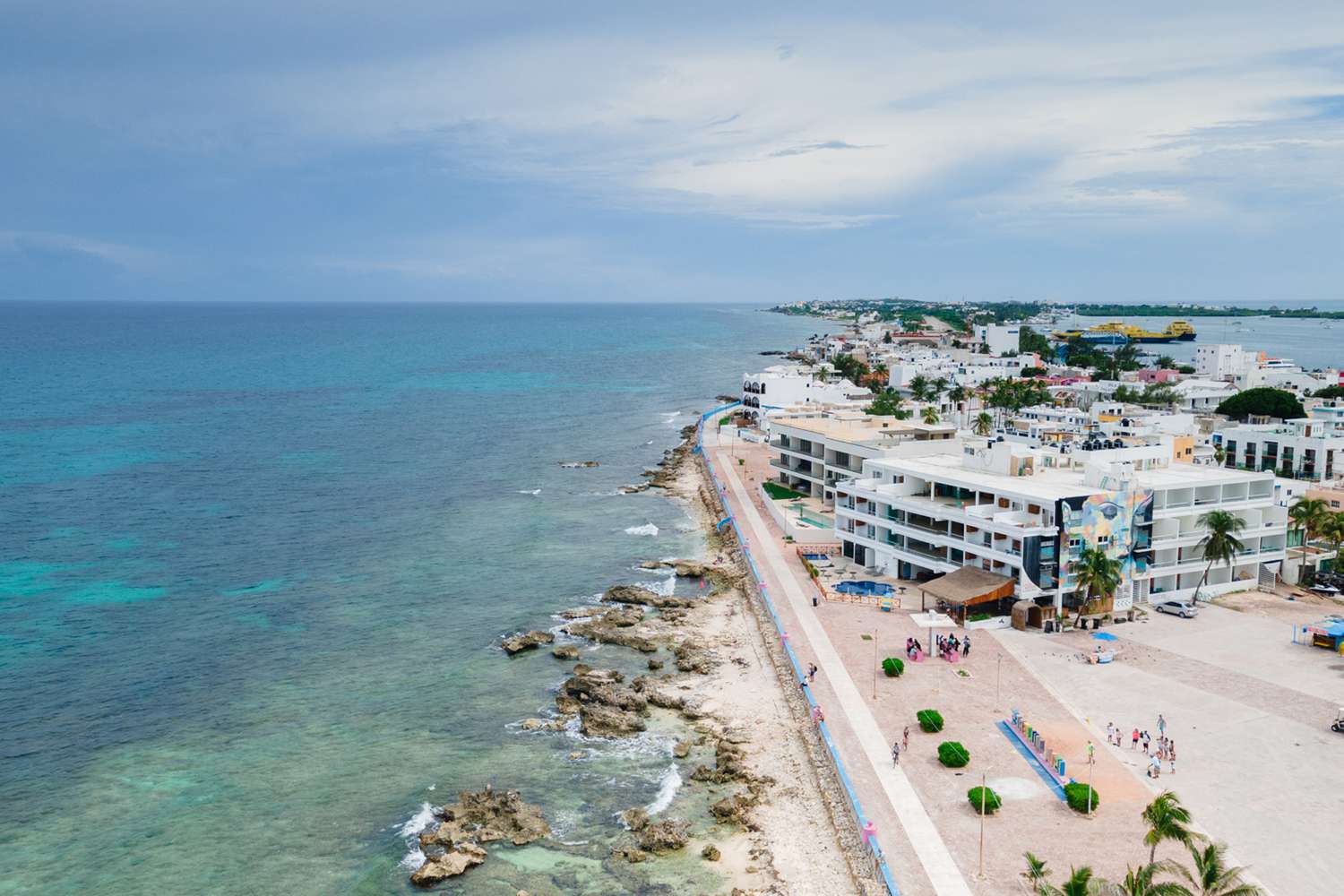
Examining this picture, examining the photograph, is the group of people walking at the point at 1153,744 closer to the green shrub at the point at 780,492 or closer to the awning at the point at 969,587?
the awning at the point at 969,587

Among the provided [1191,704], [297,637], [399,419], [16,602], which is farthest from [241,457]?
[1191,704]

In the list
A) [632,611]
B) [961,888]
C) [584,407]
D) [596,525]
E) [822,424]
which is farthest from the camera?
[584,407]

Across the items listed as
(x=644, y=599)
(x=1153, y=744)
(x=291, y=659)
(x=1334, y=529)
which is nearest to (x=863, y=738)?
(x=1153, y=744)

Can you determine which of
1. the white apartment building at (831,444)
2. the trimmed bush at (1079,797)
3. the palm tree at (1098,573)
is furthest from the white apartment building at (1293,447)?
→ the trimmed bush at (1079,797)

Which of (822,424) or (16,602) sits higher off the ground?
(822,424)

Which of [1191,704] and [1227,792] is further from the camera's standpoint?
[1191,704]

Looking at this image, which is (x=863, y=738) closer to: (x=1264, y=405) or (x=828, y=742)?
(x=828, y=742)

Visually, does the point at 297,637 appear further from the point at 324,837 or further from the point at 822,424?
the point at 822,424

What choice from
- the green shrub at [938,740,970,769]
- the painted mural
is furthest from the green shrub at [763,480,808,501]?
the green shrub at [938,740,970,769]
